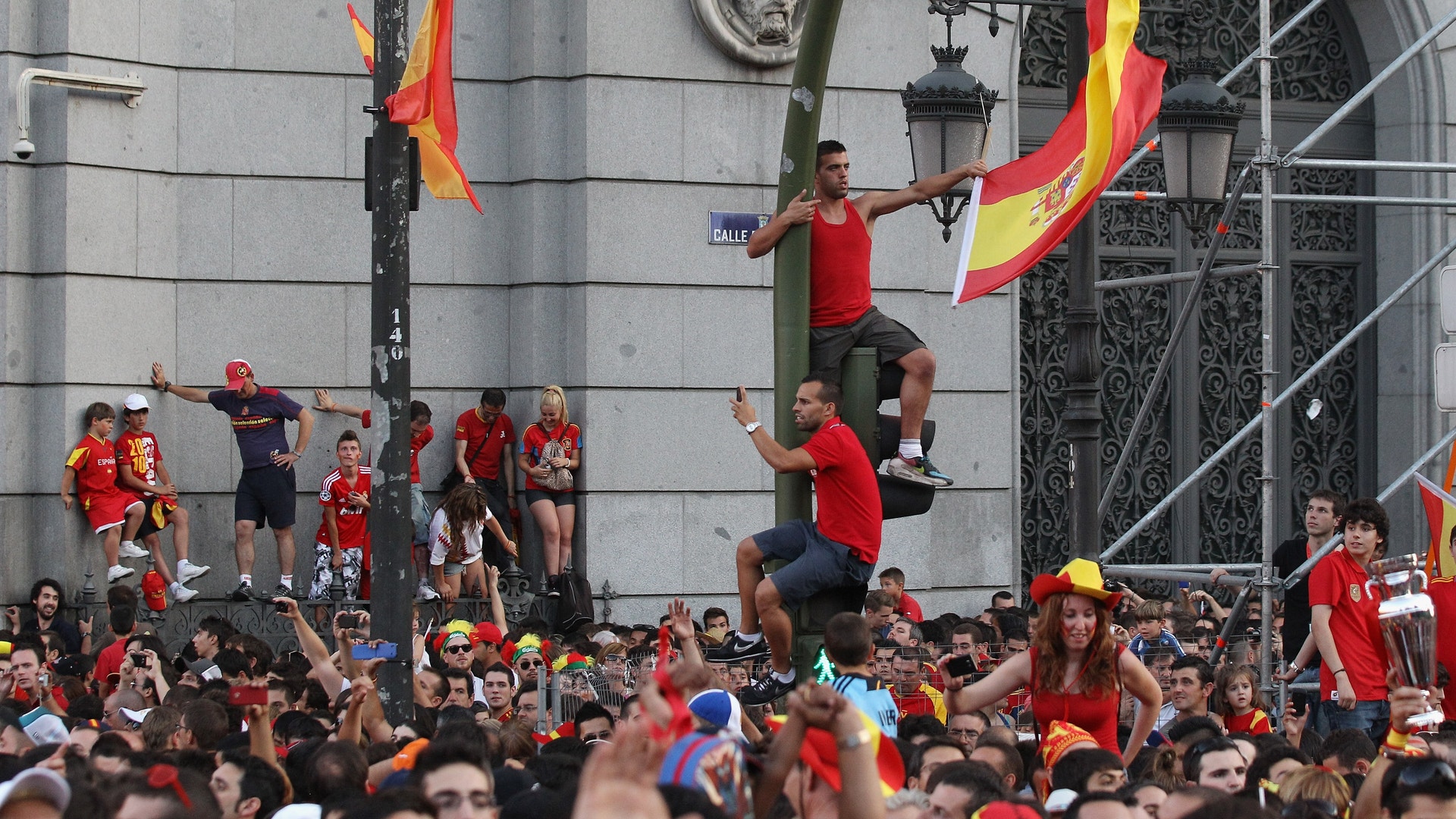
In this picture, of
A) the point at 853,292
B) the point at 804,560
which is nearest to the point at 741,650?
the point at 804,560

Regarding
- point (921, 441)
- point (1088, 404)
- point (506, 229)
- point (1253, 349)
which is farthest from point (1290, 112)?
point (921, 441)

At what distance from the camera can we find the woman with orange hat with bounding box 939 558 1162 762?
731 cm

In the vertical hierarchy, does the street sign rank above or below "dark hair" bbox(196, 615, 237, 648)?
above

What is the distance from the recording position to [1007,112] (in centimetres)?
1658

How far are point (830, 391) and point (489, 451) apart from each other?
8.28 metres

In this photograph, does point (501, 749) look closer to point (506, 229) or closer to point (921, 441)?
point (921, 441)

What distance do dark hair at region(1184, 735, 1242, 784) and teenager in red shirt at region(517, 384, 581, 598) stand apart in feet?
26.9

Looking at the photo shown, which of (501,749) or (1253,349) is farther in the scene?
(1253,349)

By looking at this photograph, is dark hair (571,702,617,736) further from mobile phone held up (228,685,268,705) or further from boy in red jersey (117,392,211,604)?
boy in red jersey (117,392,211,604)

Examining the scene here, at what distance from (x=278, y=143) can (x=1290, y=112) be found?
31.6ft

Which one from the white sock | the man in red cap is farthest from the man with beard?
the white sock

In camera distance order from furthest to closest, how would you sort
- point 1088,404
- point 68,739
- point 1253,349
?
point 1253,349, point 1088,404, point 68,739

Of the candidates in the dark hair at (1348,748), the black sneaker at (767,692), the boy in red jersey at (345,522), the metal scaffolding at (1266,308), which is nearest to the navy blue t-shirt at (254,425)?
the boy in red jersey at (345,522)

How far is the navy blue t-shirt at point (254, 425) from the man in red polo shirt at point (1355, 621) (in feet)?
27.0
